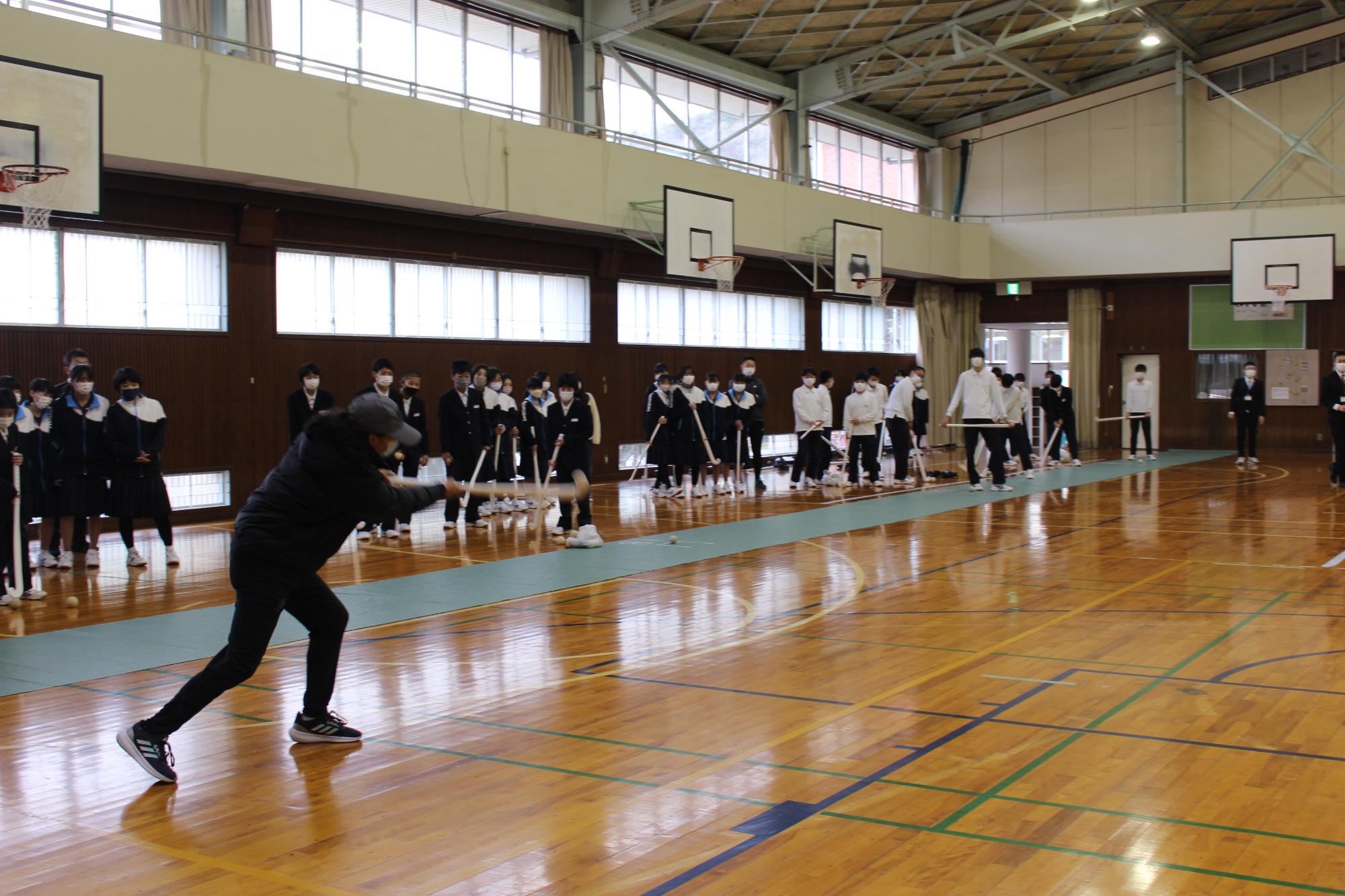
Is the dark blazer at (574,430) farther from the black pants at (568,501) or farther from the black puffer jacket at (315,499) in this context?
the black puffer jacket at (315,499)

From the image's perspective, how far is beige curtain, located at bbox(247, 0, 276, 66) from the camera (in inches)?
548

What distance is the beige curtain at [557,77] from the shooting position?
17969mm

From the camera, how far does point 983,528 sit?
11.7 meters

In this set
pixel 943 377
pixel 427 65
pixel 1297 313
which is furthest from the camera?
pixel 943 377

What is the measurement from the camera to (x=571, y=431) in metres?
10.7

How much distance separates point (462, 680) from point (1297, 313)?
23.0 metres

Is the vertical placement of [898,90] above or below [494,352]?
above

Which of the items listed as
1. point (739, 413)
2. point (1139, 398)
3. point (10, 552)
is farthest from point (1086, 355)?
point (10, 552)

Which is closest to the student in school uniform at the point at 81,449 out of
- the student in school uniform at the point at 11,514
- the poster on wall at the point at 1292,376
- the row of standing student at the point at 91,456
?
the row of standing student at the point at 91,456

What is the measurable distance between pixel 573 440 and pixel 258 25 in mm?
7268

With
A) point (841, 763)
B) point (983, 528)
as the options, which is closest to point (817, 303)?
point (983, 528)

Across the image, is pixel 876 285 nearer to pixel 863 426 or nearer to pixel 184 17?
pixel 863 426

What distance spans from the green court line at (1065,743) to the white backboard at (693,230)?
1166cm

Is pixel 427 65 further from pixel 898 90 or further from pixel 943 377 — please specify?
pixel 943 377
